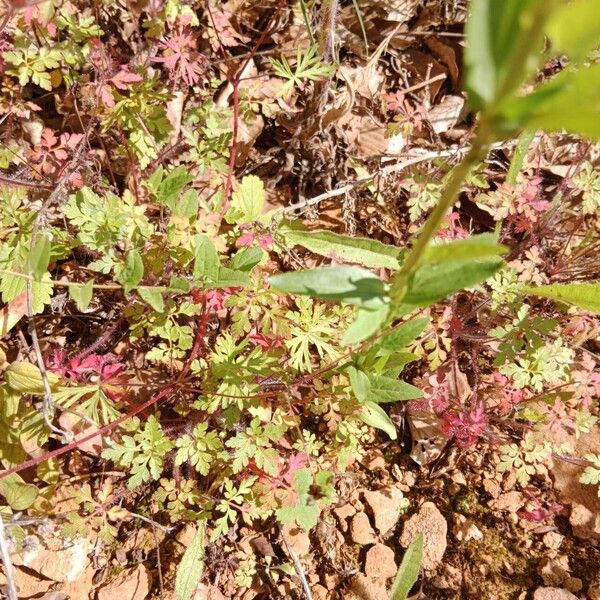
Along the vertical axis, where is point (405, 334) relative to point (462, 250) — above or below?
below

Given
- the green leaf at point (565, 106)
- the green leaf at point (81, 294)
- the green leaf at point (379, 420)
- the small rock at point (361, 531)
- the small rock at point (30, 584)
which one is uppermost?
the green leaf at point (565, 106)

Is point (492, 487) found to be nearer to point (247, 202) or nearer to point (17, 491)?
point (247, 202)

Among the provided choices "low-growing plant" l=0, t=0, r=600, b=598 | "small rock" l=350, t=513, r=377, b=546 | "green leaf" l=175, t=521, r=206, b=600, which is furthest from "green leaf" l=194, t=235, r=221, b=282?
"small rock" l=350, t=513, r=377, b=546

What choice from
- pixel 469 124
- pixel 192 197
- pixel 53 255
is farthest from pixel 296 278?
pixel 469 124

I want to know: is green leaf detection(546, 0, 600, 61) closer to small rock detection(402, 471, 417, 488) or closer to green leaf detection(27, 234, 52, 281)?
green leaf detection(27, 234, 52, 281)

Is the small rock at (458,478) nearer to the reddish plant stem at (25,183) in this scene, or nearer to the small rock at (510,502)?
the small rock at (510,502)

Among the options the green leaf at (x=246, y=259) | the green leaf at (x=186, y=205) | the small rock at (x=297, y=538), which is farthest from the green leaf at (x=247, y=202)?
the small rock at (x=297, y=538)

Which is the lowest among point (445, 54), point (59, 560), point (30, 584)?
point (30, 584)

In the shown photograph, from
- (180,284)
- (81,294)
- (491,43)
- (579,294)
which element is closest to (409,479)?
(579,294)
